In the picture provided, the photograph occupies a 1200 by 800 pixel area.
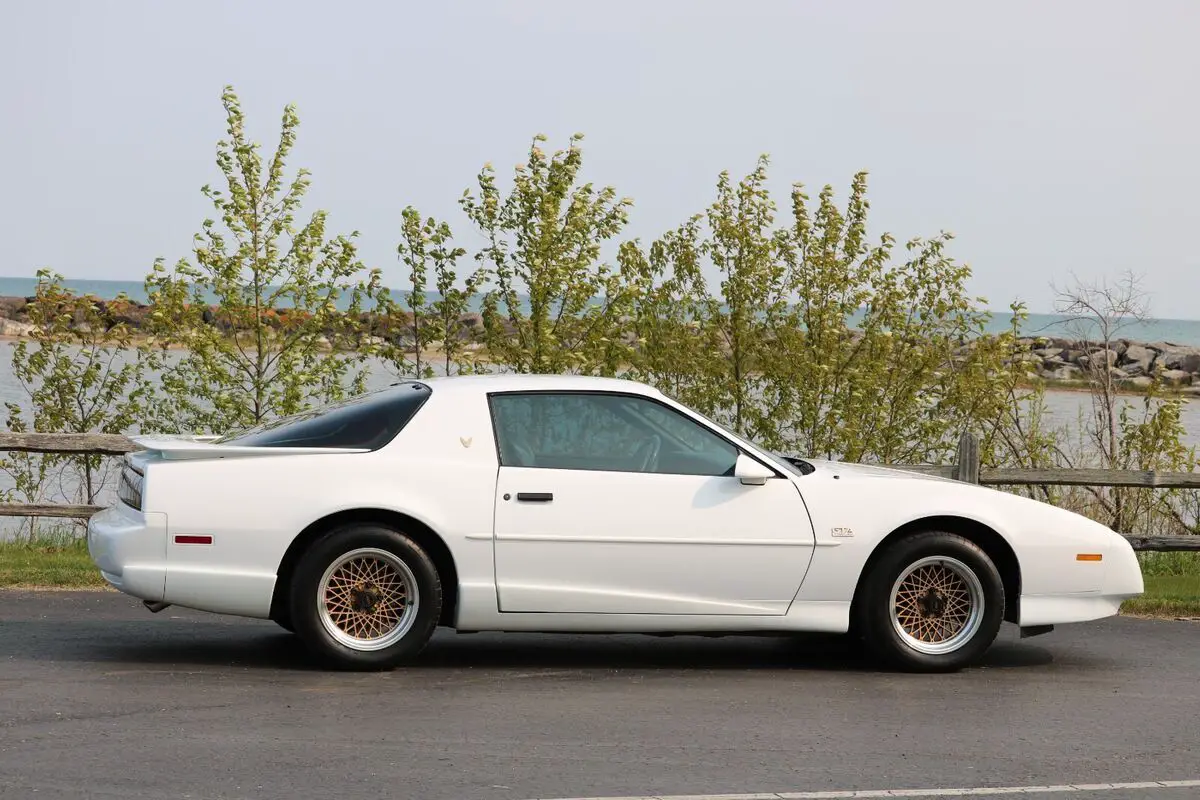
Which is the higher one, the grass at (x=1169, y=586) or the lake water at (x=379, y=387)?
the lake water at (x=379, y=387)

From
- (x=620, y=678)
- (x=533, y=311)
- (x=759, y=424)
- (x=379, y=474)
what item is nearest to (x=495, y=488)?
(x=379, y=474)

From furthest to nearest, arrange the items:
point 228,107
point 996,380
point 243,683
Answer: point 996,380, point 228,107, point 243,683

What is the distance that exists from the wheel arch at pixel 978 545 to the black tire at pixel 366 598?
225cm

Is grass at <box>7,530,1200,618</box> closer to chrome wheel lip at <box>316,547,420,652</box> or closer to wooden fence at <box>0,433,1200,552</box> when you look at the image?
wooden fence at <box>0,433,1200,552</box>

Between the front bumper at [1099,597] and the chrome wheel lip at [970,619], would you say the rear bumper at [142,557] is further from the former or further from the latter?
the front bumper at [1099,597]

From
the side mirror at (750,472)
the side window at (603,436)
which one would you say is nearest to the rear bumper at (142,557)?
the side window at (603,436)

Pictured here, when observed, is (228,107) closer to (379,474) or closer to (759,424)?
(759,424)

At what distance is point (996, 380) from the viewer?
48.8 feet

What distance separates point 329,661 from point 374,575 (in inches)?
18.7

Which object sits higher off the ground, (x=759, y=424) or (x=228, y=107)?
(x=228, y=107)

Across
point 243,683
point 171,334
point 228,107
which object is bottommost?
point 243,683

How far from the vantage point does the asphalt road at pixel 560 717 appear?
561 cm

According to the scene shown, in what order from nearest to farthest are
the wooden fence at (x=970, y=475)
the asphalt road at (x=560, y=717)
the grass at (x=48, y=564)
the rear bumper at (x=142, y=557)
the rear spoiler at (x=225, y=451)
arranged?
1. the asphalt road at (x=560, y=717)
2. the rear bumper at (x=142, y=557)
3. the rear spoiler at (x=225, y=451)
4. the grass at (x=48, y=564)
5. the wooden fence at (x=970, y=475)

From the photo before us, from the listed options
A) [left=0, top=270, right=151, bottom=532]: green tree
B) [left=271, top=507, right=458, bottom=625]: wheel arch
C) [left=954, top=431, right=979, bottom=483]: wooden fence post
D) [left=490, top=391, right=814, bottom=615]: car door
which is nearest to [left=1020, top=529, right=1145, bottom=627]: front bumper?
[left=490, top=391, right=814, bottom=615]: car door
